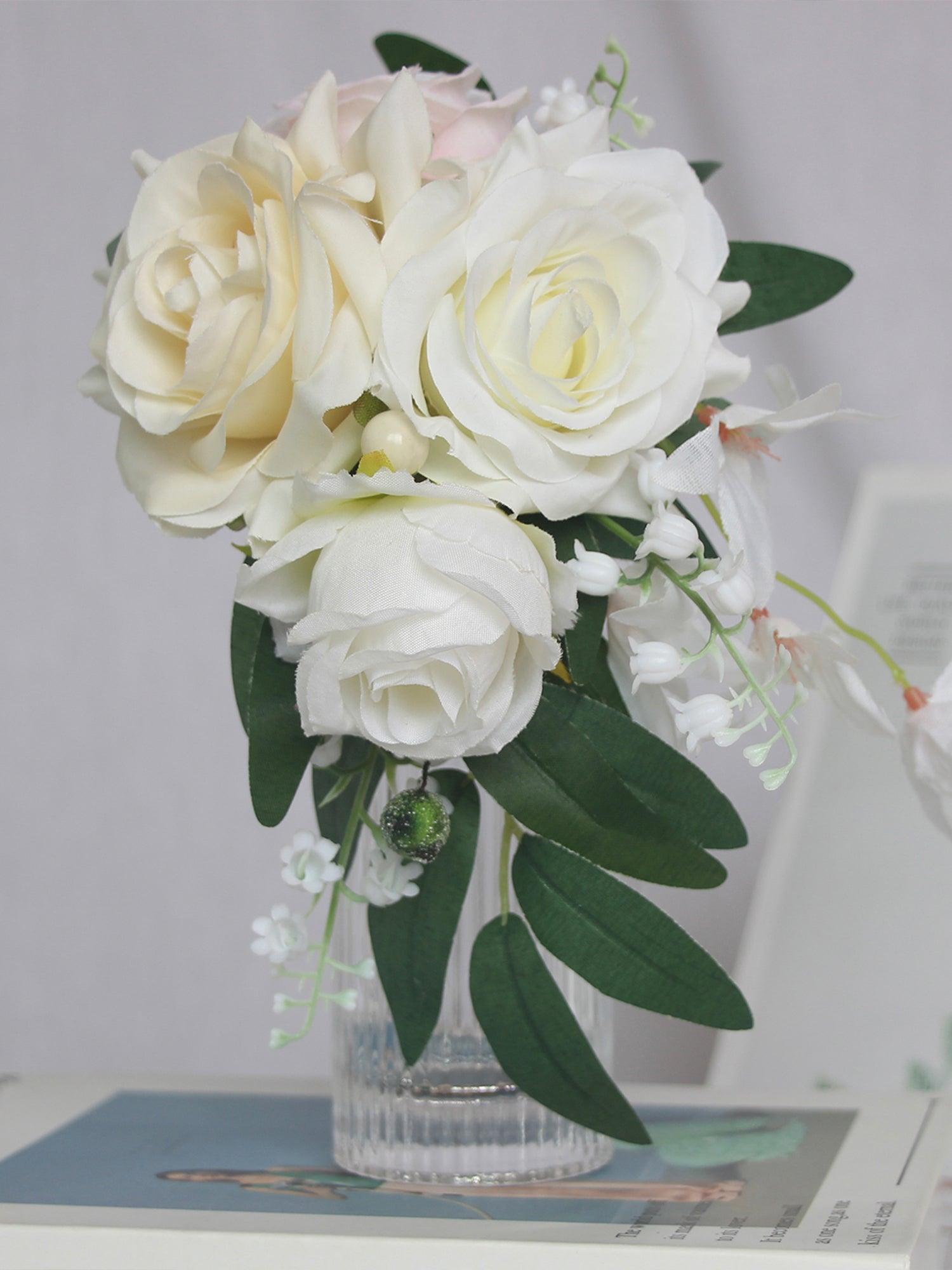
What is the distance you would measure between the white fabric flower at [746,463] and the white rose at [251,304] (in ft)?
0.37

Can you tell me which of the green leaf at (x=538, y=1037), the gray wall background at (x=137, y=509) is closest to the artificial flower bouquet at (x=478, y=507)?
the green leaf at (x=538, y=1037)

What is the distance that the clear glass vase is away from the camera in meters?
0.63

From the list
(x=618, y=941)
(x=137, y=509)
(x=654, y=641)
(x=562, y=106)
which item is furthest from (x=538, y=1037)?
(x=137, y=509)

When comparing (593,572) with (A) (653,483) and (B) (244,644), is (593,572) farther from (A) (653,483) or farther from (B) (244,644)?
(B) (244,644)

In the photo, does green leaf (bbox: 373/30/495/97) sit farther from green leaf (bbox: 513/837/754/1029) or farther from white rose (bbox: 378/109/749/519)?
green leaf (bbox: 513/837/754/1029)

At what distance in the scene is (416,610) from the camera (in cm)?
49

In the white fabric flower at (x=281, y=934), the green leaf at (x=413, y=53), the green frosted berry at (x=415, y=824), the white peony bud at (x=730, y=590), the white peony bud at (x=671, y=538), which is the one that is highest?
the green leaf at (x=413, y=53)

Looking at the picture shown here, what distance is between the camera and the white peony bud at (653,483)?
54 cm

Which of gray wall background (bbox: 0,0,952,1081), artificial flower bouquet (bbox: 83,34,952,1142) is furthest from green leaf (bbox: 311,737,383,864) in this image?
gray wall background (bbox: 0,0,952,1081)

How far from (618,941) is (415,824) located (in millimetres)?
89

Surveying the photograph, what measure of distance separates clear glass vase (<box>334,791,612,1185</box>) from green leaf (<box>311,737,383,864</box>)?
0.04ft

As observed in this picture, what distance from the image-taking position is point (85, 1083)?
0.82 metres

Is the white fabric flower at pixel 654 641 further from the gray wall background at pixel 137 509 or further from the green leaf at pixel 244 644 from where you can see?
the gray wall background at pixel 137 509

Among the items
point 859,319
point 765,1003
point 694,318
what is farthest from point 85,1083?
point 859,319
